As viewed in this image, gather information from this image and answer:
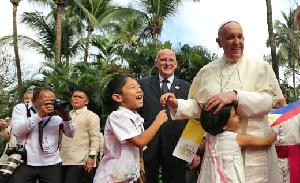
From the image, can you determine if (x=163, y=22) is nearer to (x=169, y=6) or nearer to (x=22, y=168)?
(x=169, y=6)

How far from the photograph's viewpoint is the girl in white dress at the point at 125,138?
343 centimetres

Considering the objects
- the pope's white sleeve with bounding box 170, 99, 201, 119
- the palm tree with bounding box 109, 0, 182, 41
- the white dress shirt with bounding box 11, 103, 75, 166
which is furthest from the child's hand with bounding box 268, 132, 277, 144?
the palm tree with bounding box 109, 0, 182, 41

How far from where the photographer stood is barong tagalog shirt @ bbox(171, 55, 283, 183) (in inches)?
121

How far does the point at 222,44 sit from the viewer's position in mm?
3283

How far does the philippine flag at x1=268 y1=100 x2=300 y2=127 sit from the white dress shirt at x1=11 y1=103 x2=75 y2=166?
85.4 inches

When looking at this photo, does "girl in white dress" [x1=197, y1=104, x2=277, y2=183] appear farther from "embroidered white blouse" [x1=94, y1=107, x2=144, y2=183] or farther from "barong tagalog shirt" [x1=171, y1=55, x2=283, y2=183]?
"embroidered white blouse" [x1=94, y1=107, x2=144, y2=183]

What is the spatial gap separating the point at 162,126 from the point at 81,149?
2037 mm

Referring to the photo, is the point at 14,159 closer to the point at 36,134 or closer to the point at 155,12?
the point at 36,134

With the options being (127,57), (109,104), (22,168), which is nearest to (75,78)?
(109,104)

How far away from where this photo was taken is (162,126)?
15.7 ft

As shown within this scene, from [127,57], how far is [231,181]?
1330 centimetres

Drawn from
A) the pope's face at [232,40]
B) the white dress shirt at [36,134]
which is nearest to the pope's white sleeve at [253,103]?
the pope's face at [232,40]

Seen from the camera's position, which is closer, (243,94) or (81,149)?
(243,94)

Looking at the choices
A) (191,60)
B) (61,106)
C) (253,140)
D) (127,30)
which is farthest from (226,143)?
(127,30)
